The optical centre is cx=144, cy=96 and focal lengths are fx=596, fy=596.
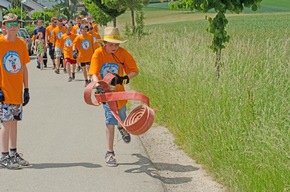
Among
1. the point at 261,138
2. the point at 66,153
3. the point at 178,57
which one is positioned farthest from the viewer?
the point at 178,57

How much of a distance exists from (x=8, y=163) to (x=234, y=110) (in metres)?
2.82

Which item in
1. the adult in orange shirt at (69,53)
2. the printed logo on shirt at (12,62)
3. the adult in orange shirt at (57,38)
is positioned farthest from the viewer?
the adult in orange shirt at (57,38)

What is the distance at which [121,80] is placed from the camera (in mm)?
7137

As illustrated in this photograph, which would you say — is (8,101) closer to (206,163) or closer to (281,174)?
(206,163)

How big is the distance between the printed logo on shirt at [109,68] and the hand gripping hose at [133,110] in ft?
1.04

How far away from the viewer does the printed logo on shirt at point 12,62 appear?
7.33m

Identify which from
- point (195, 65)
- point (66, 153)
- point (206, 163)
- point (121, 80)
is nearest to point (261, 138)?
point (206, 163)

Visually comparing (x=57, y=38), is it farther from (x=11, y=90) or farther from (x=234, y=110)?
(x=234, y=110)

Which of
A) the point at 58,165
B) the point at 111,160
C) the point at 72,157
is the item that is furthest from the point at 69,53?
the point at 111,160

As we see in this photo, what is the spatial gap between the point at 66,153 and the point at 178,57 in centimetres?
407

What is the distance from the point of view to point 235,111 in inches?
268

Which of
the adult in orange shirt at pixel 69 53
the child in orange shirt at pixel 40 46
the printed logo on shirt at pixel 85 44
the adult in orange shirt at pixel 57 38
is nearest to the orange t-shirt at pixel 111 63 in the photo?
the printed logo on shirt at pixel 85 44

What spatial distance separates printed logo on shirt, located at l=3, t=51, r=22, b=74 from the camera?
24.1 feet

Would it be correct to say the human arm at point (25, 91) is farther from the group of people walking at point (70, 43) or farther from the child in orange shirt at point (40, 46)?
the child in orange shirt at point (40, 46)
